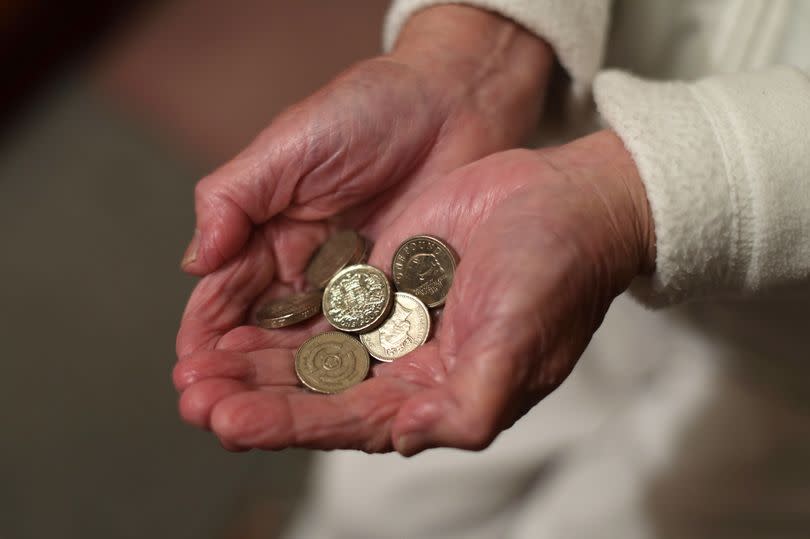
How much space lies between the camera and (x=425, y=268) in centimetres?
104

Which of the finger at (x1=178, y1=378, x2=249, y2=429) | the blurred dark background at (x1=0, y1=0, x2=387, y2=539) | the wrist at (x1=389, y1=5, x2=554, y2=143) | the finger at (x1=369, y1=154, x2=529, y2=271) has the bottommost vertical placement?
the blurred dark background at (x1=0, y1=0, x2=387, y2=539)

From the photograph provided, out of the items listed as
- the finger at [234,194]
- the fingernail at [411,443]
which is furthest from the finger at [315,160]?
the fingernail at [411,443]

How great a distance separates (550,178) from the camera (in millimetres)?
899

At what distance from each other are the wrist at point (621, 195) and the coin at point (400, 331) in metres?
0.29

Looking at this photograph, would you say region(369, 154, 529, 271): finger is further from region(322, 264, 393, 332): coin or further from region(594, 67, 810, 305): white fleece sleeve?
region(594, 67, 810, 305): white fleece sleeve

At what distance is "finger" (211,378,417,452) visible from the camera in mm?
772

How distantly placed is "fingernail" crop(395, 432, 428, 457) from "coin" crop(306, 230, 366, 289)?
0.38m

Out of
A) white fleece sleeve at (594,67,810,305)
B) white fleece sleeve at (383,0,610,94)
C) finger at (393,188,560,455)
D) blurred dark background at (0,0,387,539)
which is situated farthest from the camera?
blurred dark background at (0,0,387,539)

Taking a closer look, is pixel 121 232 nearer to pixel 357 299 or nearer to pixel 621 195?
pixel 357 299

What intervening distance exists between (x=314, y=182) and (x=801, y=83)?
0.69 m

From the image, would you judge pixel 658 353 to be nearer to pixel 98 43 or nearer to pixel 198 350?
pixel 198 350

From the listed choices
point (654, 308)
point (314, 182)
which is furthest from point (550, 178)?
point (314, 182)

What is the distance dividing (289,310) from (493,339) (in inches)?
15.2

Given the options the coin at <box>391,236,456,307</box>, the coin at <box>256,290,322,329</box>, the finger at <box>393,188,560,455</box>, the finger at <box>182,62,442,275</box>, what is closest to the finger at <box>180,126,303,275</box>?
the finger at <box>182,62,442,275</box>
